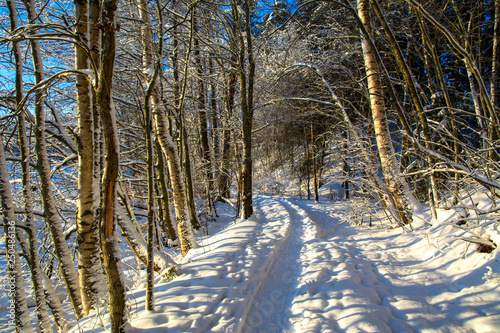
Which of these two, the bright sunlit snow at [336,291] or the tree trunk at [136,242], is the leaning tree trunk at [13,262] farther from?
the tree trunk at [136,242]

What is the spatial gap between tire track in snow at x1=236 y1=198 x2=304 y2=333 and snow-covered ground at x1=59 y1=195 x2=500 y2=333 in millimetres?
12

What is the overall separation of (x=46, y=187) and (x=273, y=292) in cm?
338

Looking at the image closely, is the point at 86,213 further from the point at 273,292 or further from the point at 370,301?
the point at 370,301

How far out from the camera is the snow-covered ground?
1.96m

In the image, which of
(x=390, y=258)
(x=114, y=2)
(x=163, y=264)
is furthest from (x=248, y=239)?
(x=114, y=2)

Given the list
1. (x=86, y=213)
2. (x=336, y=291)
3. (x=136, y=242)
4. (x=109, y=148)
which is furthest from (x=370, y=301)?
(x=86, y=213)

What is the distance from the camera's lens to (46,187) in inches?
118

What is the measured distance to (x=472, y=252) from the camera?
2543mm

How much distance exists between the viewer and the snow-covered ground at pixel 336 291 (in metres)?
1.96

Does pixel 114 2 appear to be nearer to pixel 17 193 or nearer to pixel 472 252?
pixel 472 252

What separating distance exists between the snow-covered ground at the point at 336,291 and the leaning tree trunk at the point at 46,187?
112cm

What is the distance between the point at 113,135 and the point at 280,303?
2.54 meters

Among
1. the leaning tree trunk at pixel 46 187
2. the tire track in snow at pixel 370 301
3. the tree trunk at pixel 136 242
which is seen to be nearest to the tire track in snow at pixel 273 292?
the tire track in snow at pixel 370 301

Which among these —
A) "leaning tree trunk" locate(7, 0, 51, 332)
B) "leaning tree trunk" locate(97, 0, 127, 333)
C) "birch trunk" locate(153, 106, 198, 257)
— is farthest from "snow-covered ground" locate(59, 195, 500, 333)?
"birch trunk" locate(153, 106, 198, 257)
